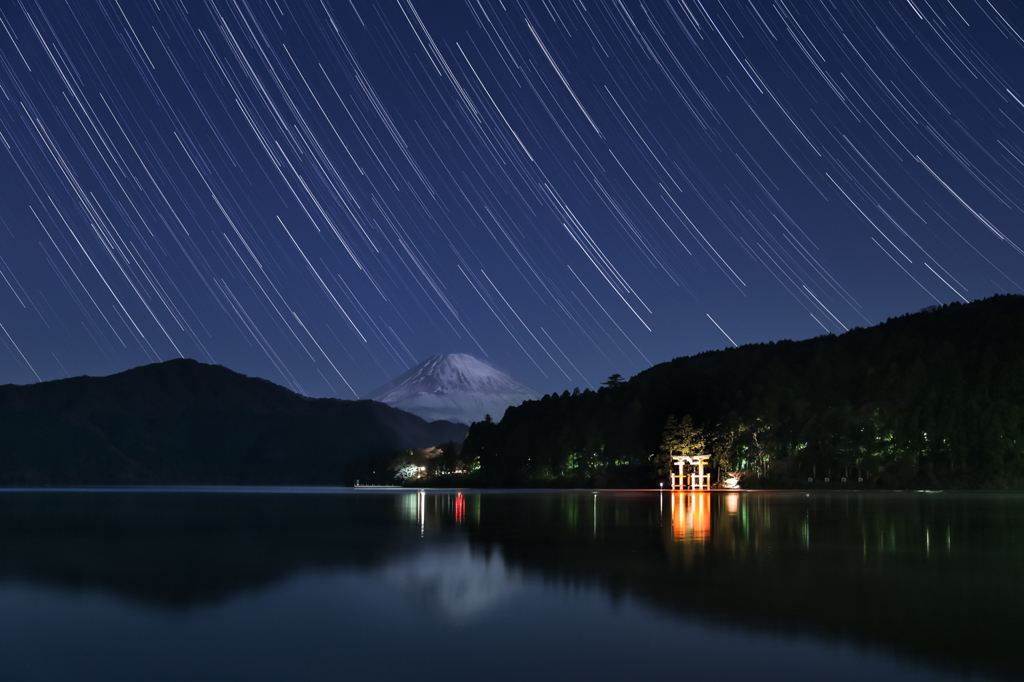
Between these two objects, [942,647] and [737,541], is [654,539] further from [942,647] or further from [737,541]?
[942,647]

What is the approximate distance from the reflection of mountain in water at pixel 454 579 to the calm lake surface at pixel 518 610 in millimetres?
62

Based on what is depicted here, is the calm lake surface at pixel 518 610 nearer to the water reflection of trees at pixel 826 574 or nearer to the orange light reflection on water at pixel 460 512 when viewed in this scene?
the water reflection of trees at pixel 826 574

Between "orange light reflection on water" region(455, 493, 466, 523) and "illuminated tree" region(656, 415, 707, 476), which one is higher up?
"illuminated tree" region(656, 415, 707, 476)

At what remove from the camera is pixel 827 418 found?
106 m

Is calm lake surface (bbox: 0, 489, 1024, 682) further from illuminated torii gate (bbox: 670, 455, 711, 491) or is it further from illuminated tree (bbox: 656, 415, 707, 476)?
illuminated tree (bbox: 656, 415, 707, 476)

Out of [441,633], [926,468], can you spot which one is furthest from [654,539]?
[926,468]

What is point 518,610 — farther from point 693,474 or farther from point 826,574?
point 693,474

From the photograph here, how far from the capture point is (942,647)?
9.76 metres

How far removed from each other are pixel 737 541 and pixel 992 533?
8589 millimetres

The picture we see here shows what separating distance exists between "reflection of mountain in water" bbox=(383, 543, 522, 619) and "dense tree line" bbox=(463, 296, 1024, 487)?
89894 mm

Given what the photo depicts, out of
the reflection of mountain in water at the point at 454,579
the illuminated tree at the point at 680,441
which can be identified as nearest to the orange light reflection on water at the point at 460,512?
the reflection of mountain in water at the point at 454,579

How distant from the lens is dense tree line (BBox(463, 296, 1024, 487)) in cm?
9856

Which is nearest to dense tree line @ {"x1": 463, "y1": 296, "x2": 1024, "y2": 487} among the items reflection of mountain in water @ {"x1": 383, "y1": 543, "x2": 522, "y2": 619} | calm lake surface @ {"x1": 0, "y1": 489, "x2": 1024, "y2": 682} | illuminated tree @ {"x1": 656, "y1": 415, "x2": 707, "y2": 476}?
illuminated tree @ {"x1": 656, "y1": 415, "x2": 707, "y2": 476}

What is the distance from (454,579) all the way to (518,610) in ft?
12.6
